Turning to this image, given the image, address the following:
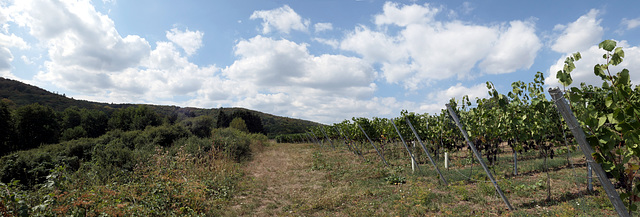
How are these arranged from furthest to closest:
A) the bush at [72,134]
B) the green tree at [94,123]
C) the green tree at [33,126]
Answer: the green tree at [94,123]
the bush at [72,134]
the green tree at [33,126]

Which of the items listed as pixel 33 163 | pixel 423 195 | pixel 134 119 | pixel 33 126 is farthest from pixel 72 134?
pixel 423 195

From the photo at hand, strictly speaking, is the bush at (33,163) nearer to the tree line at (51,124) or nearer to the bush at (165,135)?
the bush at (165,135)

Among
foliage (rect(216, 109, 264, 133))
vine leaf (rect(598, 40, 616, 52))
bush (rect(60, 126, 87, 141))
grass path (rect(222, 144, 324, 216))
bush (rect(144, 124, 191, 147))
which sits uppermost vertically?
foliage (rect(216, 109, 264, 133))

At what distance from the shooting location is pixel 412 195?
6324 millimetres

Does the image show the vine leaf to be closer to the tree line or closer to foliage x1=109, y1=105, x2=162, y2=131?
the tree line

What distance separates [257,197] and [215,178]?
174 centimetres

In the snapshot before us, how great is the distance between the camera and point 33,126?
24156 millimetres

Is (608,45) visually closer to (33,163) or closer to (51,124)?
(33,163)

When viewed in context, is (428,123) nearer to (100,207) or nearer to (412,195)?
(412,195)

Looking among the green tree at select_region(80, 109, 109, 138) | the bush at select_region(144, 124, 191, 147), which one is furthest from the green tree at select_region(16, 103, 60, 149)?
the bush at select_region(144, 124, 191, 147)

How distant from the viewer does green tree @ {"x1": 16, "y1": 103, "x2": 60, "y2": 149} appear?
2335cm

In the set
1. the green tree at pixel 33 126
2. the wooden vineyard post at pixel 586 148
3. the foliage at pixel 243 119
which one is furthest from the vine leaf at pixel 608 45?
the foliage at pixel 243 119

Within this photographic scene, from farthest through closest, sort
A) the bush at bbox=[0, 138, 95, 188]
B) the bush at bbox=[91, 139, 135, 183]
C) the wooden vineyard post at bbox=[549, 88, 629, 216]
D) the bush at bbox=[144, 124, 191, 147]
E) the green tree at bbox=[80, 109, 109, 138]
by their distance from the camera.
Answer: the green tree at bbox=[80, 109, 109, 138] → the bush at bbox=[144, 124, 191, 147] → the bush at bbox=[91, 139, 135, 183] → the bush at bbox=[0, 138, 95, 188] → the wooden vineyard post at bbox=[549, 88, 629, 216]

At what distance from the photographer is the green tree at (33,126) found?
919 inches
